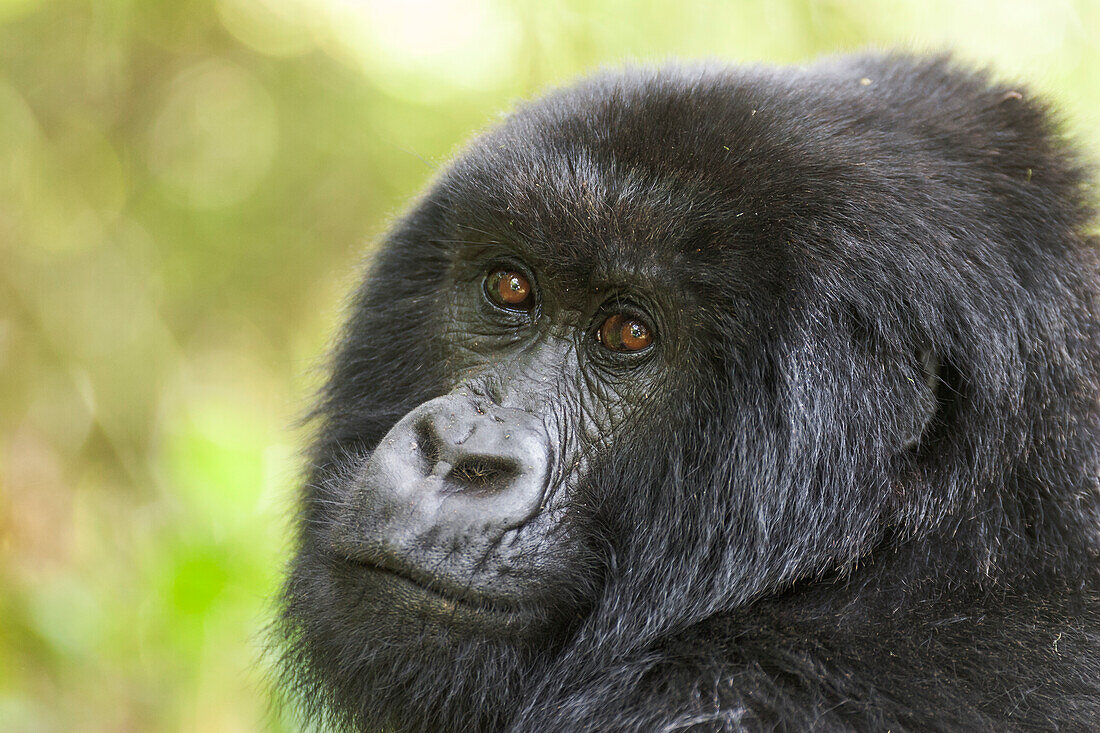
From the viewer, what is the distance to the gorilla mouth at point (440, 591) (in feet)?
7.91

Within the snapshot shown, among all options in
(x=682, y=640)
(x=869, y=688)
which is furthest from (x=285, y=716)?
(x=869, y=688)

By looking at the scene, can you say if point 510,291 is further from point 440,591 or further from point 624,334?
point 440,591

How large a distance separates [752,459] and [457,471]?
0.73 m

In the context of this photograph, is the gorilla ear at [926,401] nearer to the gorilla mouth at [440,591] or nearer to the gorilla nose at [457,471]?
the gorilla nose at [457,471]

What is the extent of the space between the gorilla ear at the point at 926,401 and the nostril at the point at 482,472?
97 cm

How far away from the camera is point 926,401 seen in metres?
2.42

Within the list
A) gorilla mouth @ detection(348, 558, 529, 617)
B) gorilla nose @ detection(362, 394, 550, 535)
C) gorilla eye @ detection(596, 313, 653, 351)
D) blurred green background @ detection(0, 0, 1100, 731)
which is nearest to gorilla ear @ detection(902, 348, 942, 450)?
gorilla eye @ detection(596, 313, 653, 351)

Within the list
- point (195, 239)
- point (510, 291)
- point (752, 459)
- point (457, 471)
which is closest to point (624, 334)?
point (510, 291)

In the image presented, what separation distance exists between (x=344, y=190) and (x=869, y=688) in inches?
324

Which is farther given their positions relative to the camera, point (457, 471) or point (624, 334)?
point (624, 334)

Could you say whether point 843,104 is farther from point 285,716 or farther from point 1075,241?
point 285,716

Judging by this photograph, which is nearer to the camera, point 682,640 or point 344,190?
point 682,640

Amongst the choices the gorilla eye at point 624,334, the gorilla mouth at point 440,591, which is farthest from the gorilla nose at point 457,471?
the gorilla eye at point 624,334

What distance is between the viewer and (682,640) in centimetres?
248
